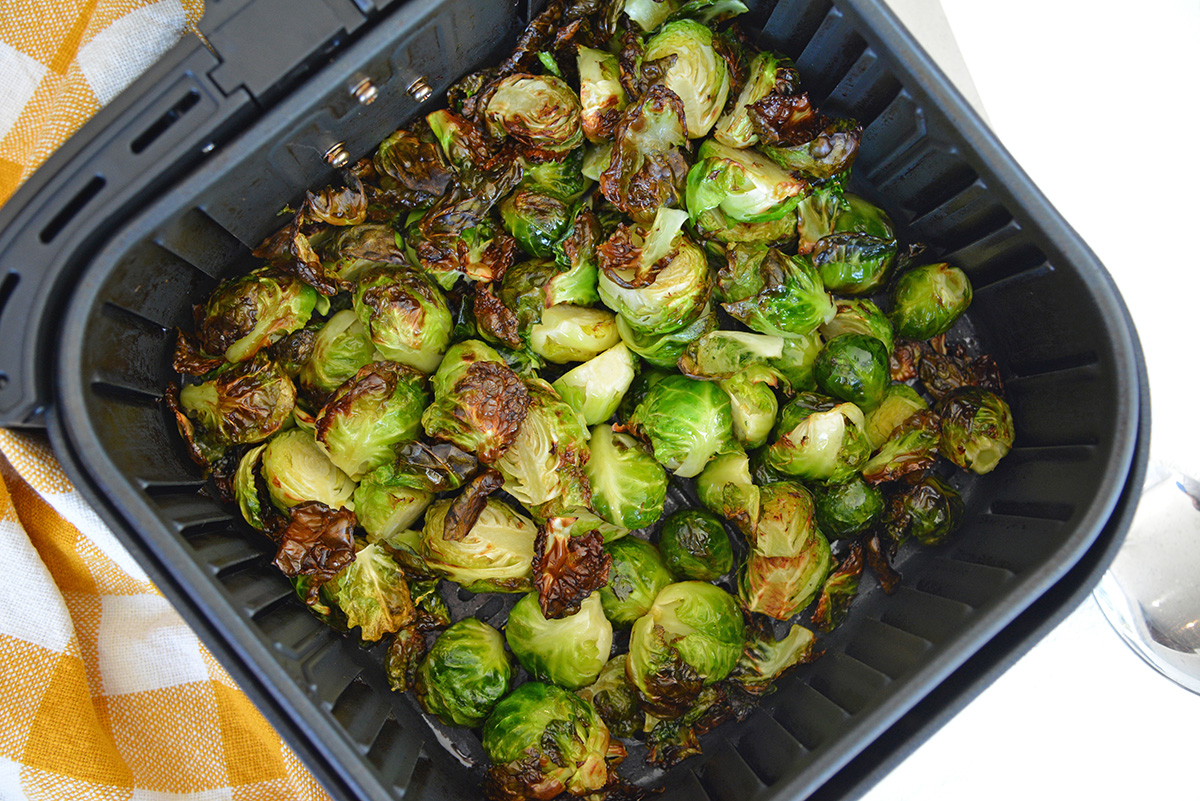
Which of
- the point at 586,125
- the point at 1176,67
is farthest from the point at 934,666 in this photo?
the point at 1176,67

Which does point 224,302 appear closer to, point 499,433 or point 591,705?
point 499,433

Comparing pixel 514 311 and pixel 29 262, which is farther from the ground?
pixel 29 262

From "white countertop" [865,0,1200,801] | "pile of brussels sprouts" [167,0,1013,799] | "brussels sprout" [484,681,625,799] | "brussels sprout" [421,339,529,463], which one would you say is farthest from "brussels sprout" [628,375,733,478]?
"white countertop" [865,0,1200,801]

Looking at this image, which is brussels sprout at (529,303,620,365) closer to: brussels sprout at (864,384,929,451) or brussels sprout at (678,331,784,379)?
brussels sprout at (678,331,784,379)

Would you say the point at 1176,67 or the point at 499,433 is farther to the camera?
the point at 1176,67

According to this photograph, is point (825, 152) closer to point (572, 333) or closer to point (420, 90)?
point (572, 333)

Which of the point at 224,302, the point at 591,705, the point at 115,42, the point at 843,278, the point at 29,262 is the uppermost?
the point at 115,42

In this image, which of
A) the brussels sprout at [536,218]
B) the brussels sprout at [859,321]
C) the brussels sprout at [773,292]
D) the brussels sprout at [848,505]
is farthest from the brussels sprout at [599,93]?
the brussels sprout at [848,505]
